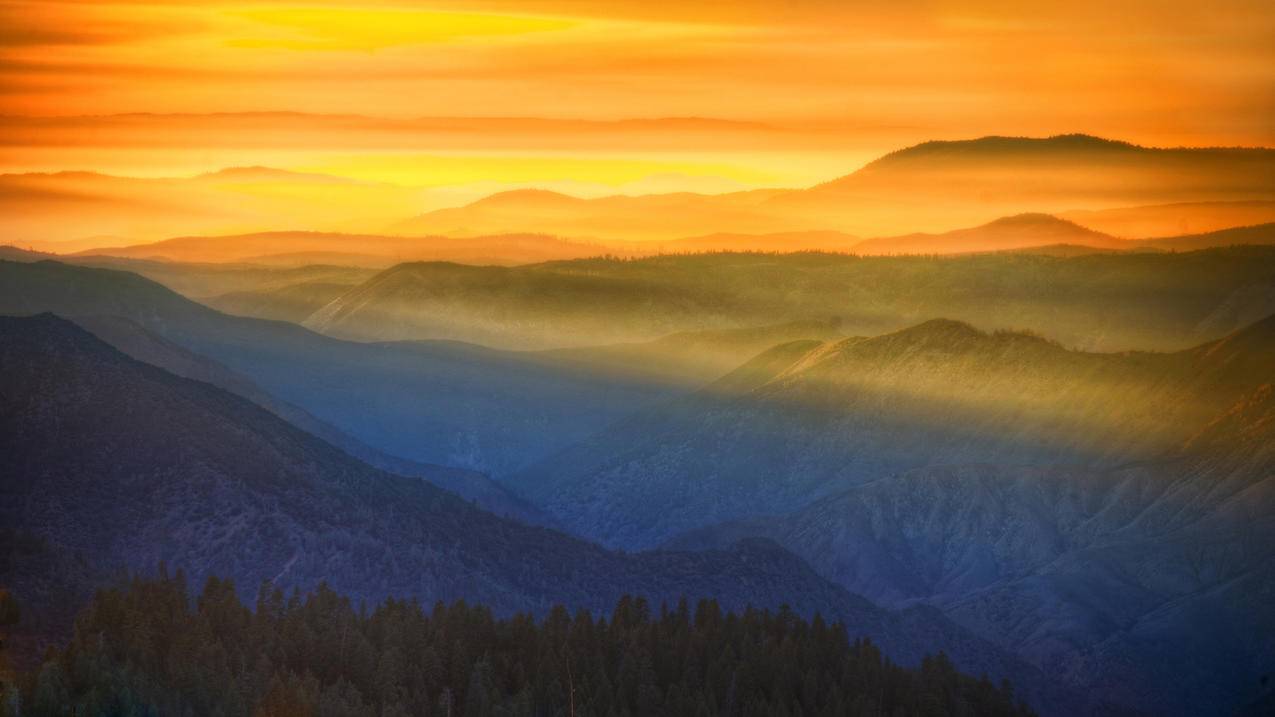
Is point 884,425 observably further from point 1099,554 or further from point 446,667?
point 446,667

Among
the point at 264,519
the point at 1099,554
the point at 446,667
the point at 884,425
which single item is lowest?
the point at 1099,554

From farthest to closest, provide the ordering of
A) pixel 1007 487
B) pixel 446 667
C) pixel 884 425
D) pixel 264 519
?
pixel 884 425, pixel 1007 487, pixel 264 519, pixel 446 667

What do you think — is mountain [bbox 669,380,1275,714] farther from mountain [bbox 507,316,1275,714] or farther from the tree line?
the tree line

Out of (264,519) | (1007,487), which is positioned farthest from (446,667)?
(1007,487)

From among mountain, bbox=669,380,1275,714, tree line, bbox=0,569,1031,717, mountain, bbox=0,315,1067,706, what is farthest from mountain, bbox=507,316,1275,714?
tree line, bbox=0,569,1031,717

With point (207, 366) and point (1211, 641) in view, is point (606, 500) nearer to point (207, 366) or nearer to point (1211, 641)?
point (207, 366)

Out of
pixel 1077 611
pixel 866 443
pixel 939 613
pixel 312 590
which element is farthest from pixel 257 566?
pixel 866 443
